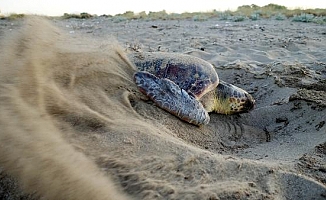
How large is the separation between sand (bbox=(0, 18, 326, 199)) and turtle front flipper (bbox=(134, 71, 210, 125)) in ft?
0.22

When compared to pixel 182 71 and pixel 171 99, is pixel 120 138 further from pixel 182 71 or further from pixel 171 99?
pixel 182 71

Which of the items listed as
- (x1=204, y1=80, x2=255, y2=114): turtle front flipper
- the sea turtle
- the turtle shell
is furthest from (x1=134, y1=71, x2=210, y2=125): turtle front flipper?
(x1=204, y1=80, x2=255, y2=114): turtle front flipper

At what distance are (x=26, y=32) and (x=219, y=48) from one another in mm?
4343

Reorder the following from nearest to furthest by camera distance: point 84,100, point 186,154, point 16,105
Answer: point 16,105 → point 186,154 → point 84,100

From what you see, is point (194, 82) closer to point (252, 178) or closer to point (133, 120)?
point (133, 120)

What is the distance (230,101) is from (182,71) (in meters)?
0.57

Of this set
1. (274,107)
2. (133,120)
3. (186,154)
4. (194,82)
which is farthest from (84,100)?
(274,107)

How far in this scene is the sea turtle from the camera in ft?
9.00

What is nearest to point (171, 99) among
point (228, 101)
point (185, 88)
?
point (185, 88)

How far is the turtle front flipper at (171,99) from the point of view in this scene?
271 cm

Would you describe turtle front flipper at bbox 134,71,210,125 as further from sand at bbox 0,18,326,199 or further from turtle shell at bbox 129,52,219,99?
turtle shell at bbox 129,52,219,99

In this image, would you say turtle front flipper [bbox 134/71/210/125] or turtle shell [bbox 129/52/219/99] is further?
turtle shell [bbox 129/52/219/99]

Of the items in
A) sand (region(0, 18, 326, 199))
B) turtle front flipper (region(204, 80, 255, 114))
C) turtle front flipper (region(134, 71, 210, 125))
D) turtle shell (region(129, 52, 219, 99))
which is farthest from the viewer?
turtle front flipper (region(204, 80, 255, 114))

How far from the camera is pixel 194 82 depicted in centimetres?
320
